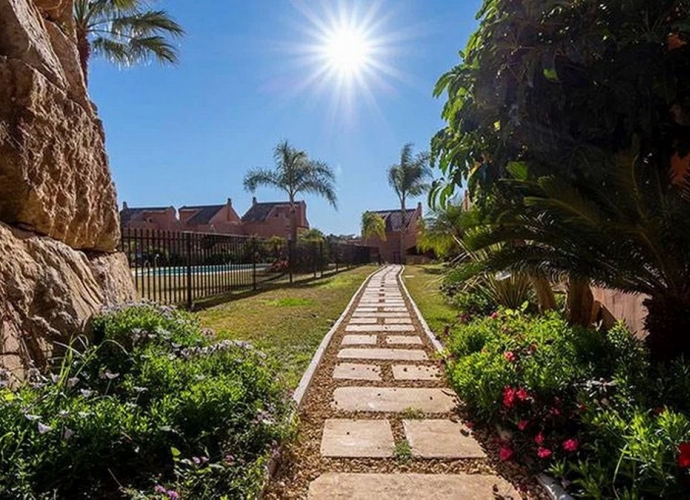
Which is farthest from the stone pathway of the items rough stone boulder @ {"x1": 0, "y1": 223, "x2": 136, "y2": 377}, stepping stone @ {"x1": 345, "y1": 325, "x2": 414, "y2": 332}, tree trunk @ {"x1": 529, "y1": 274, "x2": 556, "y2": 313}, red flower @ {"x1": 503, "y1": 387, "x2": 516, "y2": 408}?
rough stone boulder @ {"x1": 0, "y1": 223, "x2": 136, "y2": 377}

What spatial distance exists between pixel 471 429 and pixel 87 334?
3.33 meters

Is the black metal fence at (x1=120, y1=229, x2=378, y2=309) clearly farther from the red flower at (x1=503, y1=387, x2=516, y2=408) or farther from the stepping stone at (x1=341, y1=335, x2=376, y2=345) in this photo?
the red flower at (x1=503, y1=387, x2=516, y2=408)

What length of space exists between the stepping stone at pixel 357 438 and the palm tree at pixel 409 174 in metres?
33.0

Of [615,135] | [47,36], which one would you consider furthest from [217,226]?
[615,135]

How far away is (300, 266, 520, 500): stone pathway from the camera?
7.61 ft

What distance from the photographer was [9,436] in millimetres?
2006

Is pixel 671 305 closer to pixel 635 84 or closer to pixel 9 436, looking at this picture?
pixel 635 84

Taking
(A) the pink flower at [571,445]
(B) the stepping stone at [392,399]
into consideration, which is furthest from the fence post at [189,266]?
(A) the pink flower at [571,445]

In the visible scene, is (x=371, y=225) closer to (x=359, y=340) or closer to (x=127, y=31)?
(x=127, y=31)

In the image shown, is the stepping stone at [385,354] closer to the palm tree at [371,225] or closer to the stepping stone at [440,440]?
the stepping stone at [440,440]

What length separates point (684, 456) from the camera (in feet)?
5.27

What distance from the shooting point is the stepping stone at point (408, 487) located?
7.35 feet

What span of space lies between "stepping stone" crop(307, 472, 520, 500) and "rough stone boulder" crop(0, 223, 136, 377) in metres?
2.37

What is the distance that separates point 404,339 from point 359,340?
65 cm
